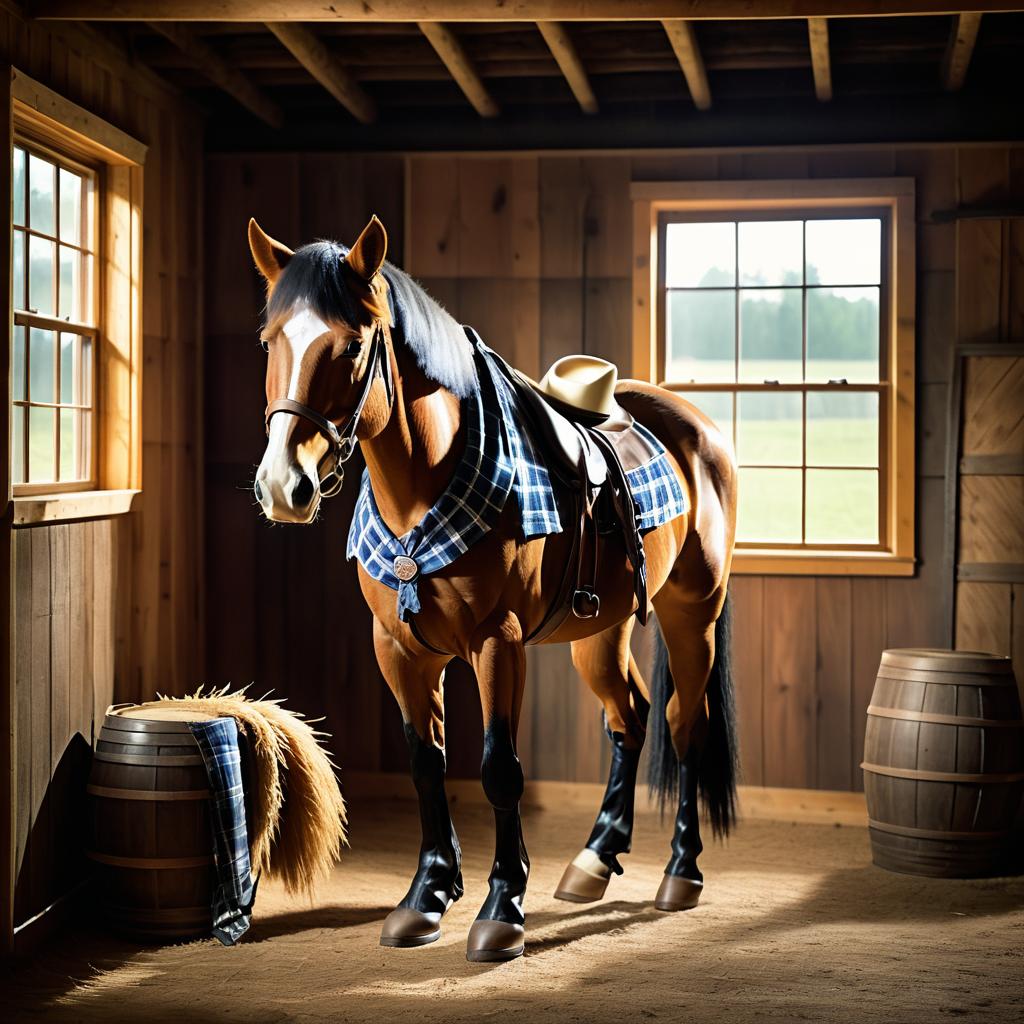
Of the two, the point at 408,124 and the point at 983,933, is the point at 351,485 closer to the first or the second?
the point at 408,124

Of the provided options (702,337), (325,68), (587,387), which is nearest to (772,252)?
(702,337)

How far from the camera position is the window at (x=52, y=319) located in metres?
3.65

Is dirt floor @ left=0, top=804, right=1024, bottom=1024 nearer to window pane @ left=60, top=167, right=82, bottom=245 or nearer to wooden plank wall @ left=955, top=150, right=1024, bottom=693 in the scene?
wooden plank wall @ left=955, top=150, right=1024, bottom=693

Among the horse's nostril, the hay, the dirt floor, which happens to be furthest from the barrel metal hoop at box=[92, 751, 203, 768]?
the horse's nostril

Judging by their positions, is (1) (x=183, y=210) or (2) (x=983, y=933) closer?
(2) (x=983, y=933)

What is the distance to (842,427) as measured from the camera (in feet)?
15.9

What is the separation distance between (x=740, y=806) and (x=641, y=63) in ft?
9.50

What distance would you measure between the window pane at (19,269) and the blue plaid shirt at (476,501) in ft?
4.14

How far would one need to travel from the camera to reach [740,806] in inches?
191

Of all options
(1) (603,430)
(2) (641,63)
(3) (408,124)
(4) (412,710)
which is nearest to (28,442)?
(4) (412,710)

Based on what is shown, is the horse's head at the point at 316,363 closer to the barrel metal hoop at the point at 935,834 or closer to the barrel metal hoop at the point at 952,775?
the barrel metal hoop at the point at 952,775

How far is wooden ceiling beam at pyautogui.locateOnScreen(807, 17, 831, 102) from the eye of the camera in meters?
4.04

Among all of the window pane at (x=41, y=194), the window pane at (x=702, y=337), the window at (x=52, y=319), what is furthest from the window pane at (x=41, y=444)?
the window pane at (x=702, y=337)

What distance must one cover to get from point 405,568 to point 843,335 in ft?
8.29
